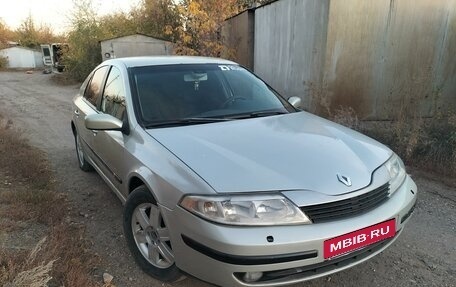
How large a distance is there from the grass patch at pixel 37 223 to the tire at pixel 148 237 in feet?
1.17

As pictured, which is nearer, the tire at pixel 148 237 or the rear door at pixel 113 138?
the tire at pixel 148 237

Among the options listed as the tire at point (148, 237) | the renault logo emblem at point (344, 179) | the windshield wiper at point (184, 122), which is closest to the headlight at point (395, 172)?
Result: the renault logo emblem at point (344, 179)

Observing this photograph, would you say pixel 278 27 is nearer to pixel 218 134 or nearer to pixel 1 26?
pixel 218 134

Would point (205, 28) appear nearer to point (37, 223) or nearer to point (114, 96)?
point (114, 96)

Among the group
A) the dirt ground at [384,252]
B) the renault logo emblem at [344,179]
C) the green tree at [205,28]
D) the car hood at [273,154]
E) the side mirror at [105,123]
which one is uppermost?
the green tree at [205,28]

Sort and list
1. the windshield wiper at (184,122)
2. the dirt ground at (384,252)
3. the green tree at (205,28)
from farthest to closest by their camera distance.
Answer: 1. the green tree at (205,28)
2. the windshield wiper at (184,122)
3. the dirt ground at (384,252)

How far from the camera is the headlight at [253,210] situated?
2.07 metres

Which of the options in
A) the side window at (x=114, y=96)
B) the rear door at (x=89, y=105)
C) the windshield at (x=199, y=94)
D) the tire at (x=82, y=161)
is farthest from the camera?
the tire at (x=82, y=161)

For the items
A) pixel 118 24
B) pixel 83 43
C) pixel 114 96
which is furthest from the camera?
pixel 118 24

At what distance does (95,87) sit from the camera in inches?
172

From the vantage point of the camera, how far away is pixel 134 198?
272cm

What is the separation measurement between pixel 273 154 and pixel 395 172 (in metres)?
0.95

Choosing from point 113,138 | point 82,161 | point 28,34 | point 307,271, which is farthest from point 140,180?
point 28,34

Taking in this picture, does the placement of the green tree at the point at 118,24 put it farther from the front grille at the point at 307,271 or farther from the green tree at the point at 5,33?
the green tree at the point at 5,33
